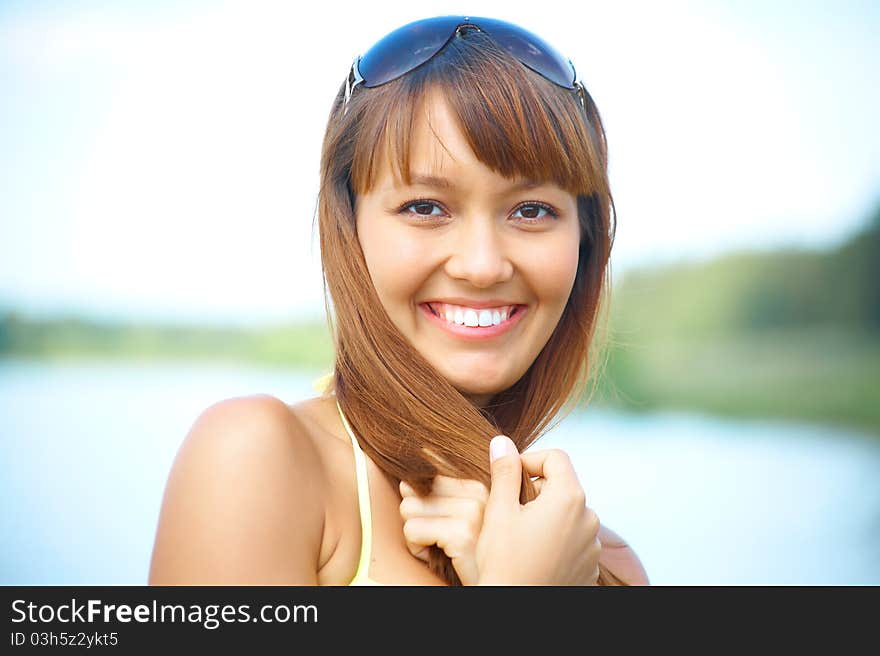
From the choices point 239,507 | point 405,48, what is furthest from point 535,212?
point 239,507

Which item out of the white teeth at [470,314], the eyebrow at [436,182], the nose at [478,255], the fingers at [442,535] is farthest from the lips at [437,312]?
the fingers at [442,535]

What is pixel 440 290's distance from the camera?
1963mm

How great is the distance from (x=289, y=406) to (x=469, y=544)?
0.47 meters

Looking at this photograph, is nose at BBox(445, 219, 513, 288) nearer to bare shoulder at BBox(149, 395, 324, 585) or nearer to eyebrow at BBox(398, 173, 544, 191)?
eyebrow at BBox(398, 173, 544, 191)

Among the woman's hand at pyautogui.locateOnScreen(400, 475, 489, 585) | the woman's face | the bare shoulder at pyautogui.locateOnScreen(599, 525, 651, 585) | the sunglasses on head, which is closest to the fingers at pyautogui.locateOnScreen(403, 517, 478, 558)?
the woman's hand at pyautogui.locateOnScreen(400, 475, 489, 585)

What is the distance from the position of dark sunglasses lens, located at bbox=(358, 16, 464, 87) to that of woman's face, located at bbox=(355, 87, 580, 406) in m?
0.14

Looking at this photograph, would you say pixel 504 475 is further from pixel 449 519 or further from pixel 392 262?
pixel 392 262

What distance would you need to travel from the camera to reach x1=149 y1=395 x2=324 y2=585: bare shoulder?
5.12 feet

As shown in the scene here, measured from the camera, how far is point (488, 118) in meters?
1.87

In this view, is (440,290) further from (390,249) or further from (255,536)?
(255,536)

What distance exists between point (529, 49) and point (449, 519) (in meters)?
1.10

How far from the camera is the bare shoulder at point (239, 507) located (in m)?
1.56
